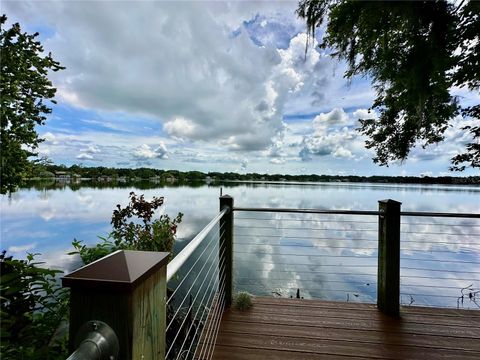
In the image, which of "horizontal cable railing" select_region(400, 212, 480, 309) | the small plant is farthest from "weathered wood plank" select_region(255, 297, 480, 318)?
"horizontal cable railing" select_region(400, 212, 480, 309)

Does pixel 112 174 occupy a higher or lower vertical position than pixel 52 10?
lower

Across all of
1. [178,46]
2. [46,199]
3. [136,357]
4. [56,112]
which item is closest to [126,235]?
[136,357]

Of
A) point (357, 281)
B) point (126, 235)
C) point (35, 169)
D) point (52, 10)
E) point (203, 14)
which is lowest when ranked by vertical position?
point (357, 281)

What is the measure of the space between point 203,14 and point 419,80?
499 centimetres

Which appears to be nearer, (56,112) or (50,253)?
(56,112)

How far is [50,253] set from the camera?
914 cm

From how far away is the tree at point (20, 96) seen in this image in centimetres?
600

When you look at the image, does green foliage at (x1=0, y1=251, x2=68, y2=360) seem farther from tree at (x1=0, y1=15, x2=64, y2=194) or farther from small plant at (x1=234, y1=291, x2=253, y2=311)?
tree at (x1=0, y1=15, x2=64, y2=194)

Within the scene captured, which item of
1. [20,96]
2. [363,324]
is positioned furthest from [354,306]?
[20,96]

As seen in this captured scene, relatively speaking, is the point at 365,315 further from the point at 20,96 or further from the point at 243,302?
the point at 20,96

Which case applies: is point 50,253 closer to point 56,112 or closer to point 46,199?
point 56,112

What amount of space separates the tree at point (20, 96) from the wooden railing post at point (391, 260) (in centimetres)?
686

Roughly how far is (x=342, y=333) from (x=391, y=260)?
0.91 meters

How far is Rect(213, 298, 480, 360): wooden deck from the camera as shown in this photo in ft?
7.23
